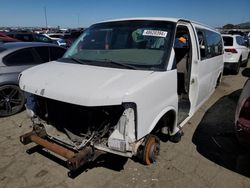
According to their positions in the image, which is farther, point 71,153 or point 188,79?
point 188,79

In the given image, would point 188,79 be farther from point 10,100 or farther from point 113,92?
point 10,100

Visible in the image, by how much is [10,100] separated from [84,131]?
10.7 ft

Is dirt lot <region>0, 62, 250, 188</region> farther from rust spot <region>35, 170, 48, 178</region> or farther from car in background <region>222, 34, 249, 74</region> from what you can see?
car in background <region>222, 34, 249, 74</region>

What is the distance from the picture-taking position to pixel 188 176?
11.0 ft

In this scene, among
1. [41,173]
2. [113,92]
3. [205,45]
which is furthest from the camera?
[205,45]

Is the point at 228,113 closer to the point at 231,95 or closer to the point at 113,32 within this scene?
the point at 231,95

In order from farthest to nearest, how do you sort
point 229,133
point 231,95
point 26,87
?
point 231,95 → point 229,133 → point 26,87

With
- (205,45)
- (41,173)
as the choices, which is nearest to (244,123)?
(205,45)

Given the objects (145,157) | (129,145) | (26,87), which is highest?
(26,87)

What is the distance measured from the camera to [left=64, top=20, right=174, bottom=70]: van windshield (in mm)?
3396

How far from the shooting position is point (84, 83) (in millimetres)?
2885

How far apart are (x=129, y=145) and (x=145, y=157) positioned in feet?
2.03

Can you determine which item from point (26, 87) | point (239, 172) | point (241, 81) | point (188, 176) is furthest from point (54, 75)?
point (241, 81)

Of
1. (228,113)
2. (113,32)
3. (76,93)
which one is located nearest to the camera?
A: (76,93)
